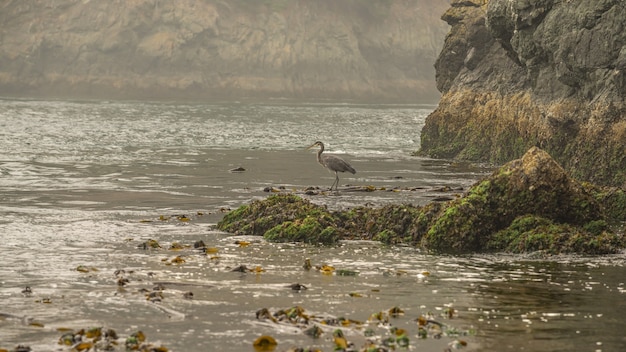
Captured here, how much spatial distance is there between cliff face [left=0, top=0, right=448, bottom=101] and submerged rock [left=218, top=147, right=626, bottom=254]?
415 ft

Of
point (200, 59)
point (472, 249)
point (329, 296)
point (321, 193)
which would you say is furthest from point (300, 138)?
point (200, 59)

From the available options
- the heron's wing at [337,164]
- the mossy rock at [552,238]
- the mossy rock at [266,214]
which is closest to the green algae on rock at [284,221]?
the mossy rock at [266,214]

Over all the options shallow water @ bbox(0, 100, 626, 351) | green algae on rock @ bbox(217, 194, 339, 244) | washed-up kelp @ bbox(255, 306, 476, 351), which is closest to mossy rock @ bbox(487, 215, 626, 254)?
shallow water @ bbox(0, 100, 626, 351)

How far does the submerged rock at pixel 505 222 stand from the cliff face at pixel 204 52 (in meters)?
126

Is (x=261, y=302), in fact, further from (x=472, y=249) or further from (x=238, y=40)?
(x=238, y=40)

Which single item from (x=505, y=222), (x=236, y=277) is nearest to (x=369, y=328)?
(x=236, y=277)

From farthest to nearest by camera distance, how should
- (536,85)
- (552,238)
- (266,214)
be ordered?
A: (536,85) → (266,214) → (552,238)

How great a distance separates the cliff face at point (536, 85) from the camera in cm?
3194

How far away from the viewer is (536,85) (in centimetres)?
3928

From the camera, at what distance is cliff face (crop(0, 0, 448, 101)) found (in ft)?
494

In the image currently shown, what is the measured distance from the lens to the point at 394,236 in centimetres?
2228

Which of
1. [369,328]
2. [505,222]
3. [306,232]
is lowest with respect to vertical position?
[369,328]

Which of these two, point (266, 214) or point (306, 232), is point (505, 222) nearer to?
point (306, 232)

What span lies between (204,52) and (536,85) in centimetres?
11877
